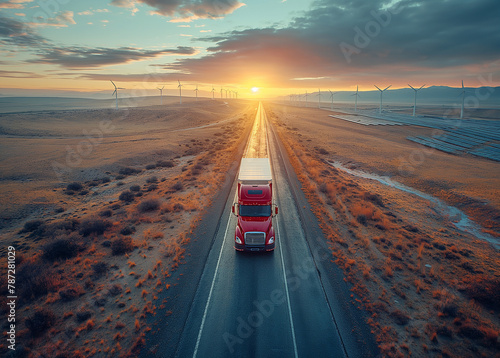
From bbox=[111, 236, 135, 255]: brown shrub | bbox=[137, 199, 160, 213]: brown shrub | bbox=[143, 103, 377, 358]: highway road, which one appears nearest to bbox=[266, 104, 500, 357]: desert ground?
bbox=[143, 103, 377, 358]: highway road

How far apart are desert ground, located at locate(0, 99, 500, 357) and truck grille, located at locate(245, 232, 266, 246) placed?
4853 mm

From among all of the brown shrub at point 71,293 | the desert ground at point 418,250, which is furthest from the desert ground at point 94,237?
the desert ground at point 418,250

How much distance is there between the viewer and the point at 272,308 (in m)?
13.0

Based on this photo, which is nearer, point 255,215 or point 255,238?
point 255,238

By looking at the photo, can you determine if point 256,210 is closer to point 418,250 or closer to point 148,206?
point 418,250

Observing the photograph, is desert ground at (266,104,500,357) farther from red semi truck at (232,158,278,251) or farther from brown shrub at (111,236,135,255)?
brown shrub at (111,236,135,255)

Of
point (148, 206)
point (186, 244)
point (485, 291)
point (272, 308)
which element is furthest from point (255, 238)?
point (485, 291)

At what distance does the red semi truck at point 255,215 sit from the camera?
17.0 meters

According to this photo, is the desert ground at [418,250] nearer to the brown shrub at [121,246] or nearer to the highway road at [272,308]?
the highway road at [272,308]

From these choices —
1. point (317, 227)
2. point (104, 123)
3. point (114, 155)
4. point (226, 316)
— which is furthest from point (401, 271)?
point (104, 123)

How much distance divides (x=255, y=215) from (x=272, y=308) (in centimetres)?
636

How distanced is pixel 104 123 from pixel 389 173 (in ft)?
357

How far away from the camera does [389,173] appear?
133ft

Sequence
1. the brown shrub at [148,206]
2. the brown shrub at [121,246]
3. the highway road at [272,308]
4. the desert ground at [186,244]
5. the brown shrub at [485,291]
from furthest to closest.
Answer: the brown shrub at [148,206] → the brown shrub at [121,246] → the brown shrub at [485,291] → the desert ground at [186,244] → the highway road at [272,308]
